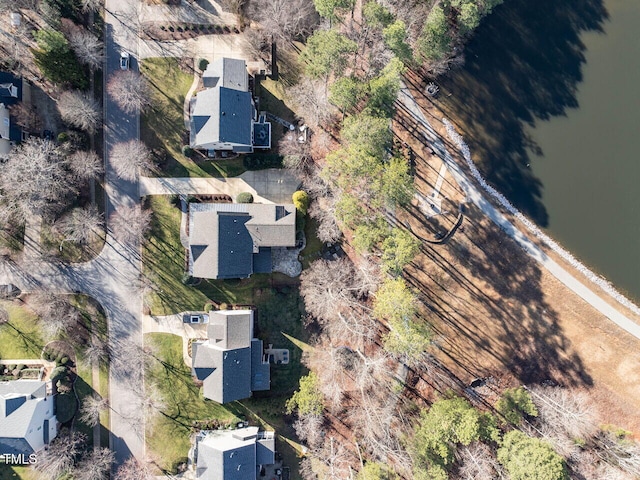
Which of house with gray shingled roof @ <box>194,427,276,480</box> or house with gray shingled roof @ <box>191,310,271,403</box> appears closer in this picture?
house with gray shingled roof @ <box>194,427,276,480</box>

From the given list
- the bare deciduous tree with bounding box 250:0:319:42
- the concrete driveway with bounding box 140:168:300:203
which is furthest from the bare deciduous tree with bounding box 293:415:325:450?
the bare deciduous tree with bounding box 250:0:319:42

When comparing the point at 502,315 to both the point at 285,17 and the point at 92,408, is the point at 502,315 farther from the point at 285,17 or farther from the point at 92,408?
the point at 92,408

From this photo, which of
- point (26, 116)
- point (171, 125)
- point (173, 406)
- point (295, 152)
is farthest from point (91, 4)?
point (173, 406)

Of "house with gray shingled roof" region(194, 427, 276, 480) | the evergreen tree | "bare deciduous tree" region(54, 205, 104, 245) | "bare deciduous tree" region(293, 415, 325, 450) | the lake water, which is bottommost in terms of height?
"house with gray shingled roof" region(194, 427, 276, 480)

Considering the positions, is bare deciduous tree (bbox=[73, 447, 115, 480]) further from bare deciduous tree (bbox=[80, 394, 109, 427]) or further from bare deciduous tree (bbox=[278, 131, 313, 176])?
bare deciduous tree (bbox=[278, 131, 313, 176])

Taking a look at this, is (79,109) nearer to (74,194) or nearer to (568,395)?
(74,194)

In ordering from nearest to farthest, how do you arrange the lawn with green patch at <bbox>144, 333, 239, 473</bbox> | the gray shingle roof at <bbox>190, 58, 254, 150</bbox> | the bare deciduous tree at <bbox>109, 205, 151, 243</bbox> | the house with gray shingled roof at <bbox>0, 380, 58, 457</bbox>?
the gray shingle roof at <bbox>190, 58, 254, 150</bbox>
the house with gray shingled roof at <bbox>0, 380, 58, 457</bbox>
the bare deciduous tree at <bbox>109, 205, 151, 243</bbox>
the lawn with green patch at <bbox>144, 333, 239, 473</bbox>

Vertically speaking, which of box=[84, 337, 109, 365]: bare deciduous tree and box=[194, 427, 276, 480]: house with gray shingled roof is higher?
box=[194, 427, 276, 480]: house with gray shingled roof

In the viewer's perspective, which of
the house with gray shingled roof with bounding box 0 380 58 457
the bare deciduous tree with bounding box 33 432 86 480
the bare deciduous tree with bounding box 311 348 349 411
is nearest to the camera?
the house with gray shingled roof with bounding box 0 380 58 457

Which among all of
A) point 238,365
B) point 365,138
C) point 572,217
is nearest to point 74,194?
point 238,365
